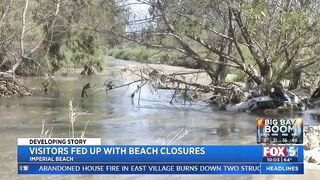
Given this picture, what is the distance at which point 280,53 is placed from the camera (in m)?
18.0

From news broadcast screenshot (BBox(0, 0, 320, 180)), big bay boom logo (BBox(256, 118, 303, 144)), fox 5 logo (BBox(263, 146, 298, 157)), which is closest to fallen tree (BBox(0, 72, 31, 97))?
news broadcast screenshot (BBox(0, 0, 320, 180))

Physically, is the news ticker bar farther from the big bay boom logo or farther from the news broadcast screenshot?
the big bay boom logo

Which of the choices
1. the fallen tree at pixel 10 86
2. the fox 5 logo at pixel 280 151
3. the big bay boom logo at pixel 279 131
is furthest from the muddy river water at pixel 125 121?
the fox 5 logo at pixel 280 151

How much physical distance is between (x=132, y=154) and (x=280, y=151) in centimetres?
188

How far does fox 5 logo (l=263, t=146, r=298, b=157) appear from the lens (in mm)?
6414

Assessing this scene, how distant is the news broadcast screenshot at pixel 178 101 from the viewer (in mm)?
6258

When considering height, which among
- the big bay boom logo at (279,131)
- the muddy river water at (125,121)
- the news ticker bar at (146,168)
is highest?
the big bay boom logo at (279,131)

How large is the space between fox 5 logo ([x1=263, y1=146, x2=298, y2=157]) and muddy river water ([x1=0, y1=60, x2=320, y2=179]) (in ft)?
4.07

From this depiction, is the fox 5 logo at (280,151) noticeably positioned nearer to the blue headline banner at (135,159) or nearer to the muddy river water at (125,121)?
the blue headline banner at (135,159)

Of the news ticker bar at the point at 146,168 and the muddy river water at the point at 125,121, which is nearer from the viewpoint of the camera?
the news ticker bar at the point at 146,168

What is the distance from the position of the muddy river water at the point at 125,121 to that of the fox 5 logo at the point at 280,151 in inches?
48.8

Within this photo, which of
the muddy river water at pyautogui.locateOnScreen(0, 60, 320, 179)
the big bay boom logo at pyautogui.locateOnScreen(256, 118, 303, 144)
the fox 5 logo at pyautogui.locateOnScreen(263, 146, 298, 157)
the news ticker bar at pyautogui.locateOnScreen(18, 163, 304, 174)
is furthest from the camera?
the muddy river water at pyautogui.locateOnScreen(0, 60, 320, 179)

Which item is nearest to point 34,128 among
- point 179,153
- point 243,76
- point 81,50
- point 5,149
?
point 5,149

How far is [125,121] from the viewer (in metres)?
15.2
